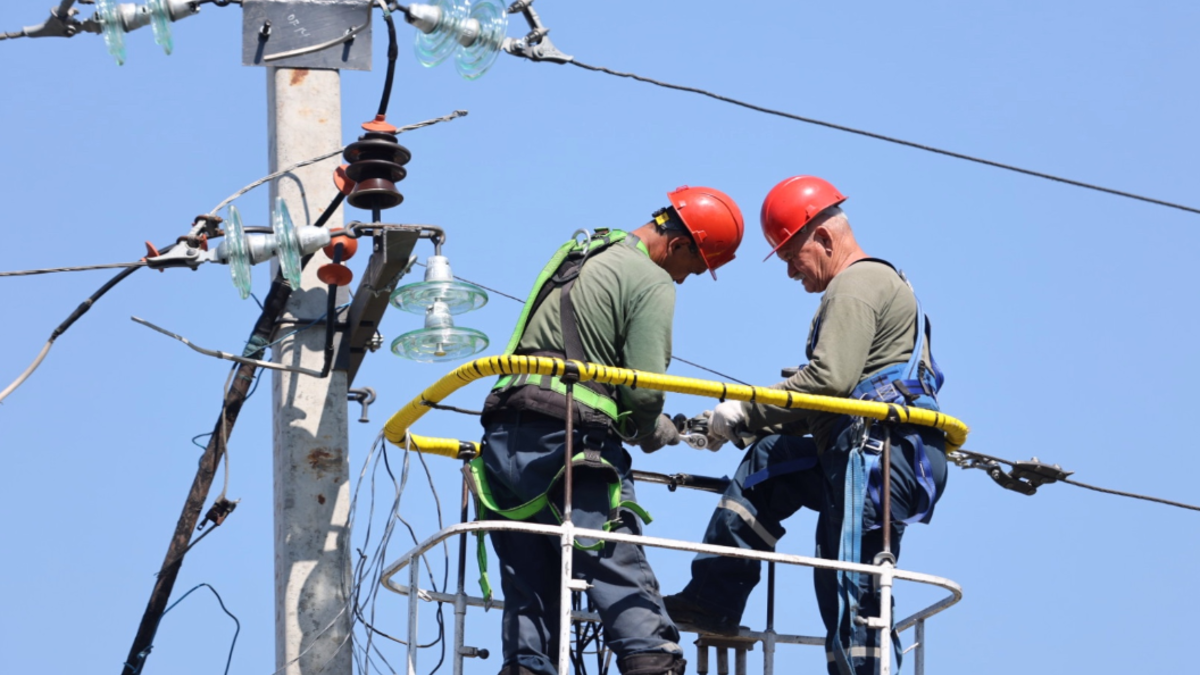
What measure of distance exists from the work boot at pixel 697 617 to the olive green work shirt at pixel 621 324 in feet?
3.06

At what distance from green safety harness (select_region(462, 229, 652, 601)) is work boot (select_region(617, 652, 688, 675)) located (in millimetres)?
469

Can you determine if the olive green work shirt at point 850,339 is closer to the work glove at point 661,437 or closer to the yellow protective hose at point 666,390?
the yellow protective hose at point 666,390

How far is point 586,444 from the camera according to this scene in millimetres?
7664

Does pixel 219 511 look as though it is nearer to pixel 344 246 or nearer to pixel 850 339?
pixel 344 246

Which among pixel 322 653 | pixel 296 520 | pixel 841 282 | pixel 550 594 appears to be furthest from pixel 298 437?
pixel 841 282

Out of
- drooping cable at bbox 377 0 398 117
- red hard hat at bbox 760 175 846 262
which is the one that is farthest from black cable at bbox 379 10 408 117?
red hard hat at bbox 760 175 846 262

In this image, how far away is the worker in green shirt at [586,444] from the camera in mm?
7516

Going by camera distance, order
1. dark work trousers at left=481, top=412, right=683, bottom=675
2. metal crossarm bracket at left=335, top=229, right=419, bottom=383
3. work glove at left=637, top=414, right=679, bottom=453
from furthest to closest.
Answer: metal crossarm bracket at left=335, top=229, right=419, bottom=383, work glove at left=637, top=414, right=679, bottom=453, dark work trousers at left=481, top=412, right=683, bottom=675

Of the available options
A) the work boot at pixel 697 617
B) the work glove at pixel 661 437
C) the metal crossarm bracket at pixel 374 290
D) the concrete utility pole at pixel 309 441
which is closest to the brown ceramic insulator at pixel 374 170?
the metal crossarm bracket at pixel 374 290

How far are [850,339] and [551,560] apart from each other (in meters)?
Answer: 1.52

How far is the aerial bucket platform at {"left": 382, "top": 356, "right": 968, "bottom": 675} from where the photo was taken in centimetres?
720

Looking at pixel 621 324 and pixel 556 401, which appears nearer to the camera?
pixel 556 401

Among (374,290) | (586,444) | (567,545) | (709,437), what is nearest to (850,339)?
(709,437)

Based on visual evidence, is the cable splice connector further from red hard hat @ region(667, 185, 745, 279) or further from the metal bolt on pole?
the metal bolt on pole
